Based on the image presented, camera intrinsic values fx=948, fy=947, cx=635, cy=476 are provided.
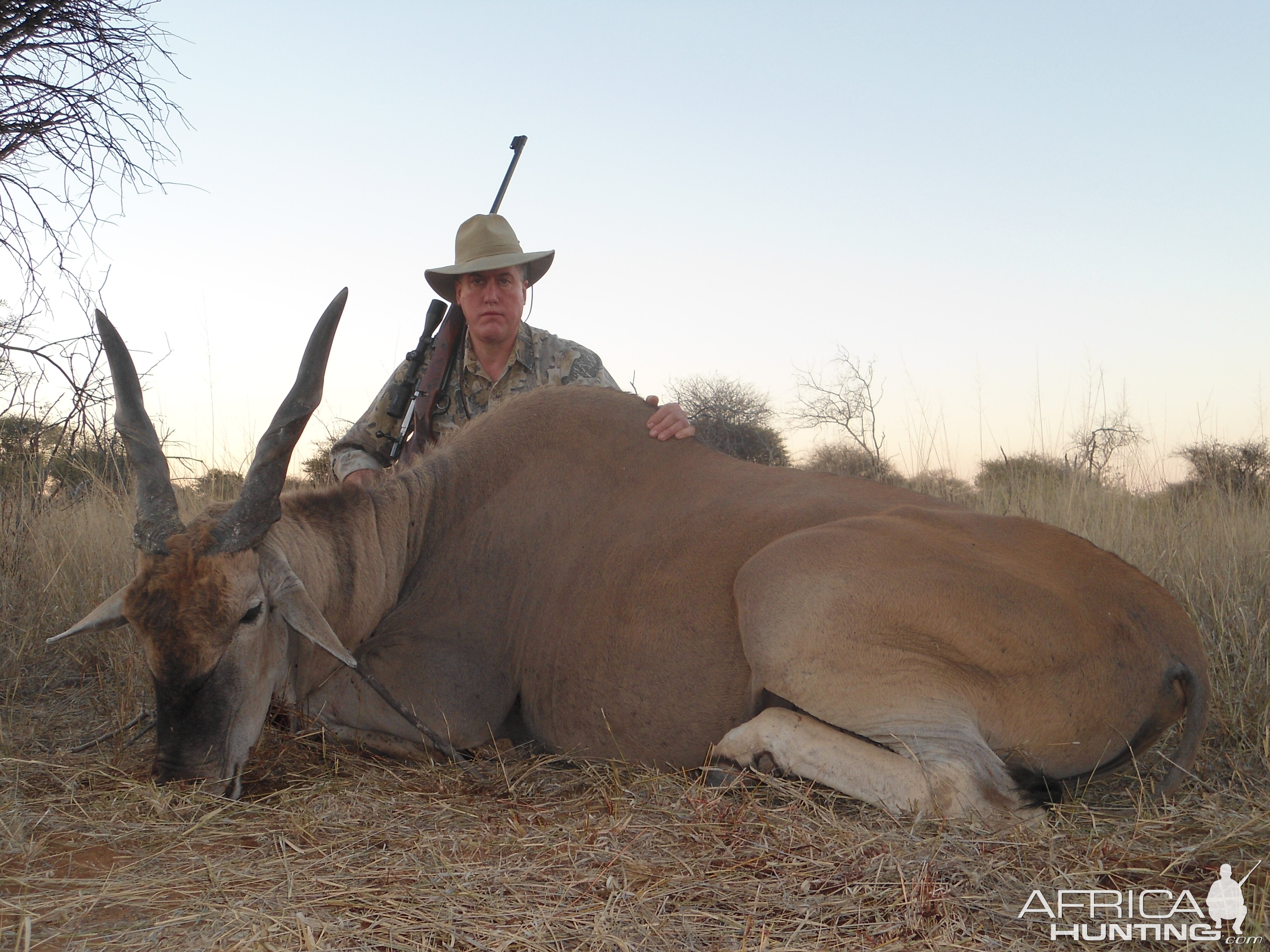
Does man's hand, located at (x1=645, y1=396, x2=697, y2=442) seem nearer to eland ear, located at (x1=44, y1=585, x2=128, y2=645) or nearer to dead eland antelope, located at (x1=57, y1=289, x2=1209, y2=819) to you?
dead eland antelope, located at (x1=57, y1=289, x2=1209, y2=819)

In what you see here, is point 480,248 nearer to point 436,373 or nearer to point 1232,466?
point 436,373

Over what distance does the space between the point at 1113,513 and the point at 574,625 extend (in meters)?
4.61

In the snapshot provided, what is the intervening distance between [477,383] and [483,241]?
852 millimetres

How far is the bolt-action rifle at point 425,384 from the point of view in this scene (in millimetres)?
5422

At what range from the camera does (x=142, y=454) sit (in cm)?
322

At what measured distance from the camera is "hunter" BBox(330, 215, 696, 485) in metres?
5.40

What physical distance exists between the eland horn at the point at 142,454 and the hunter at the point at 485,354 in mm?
1895

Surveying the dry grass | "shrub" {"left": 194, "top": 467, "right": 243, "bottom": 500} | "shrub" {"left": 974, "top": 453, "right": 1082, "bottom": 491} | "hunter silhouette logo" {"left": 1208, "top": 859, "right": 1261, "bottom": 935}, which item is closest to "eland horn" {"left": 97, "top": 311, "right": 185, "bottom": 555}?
the dry grass

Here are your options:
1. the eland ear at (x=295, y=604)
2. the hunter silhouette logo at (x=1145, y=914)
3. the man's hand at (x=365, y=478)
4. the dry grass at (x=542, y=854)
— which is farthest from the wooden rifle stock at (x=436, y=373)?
the hunter silhouette logo at (x=1145, y=914)

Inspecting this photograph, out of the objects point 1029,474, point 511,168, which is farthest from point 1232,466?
point 511,168

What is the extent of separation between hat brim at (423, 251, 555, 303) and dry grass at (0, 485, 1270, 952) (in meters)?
2.76

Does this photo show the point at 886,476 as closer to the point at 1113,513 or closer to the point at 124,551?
the point at 1113,513

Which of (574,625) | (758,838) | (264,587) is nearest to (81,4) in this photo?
(264,587)

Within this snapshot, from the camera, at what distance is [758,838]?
98.7 inches
